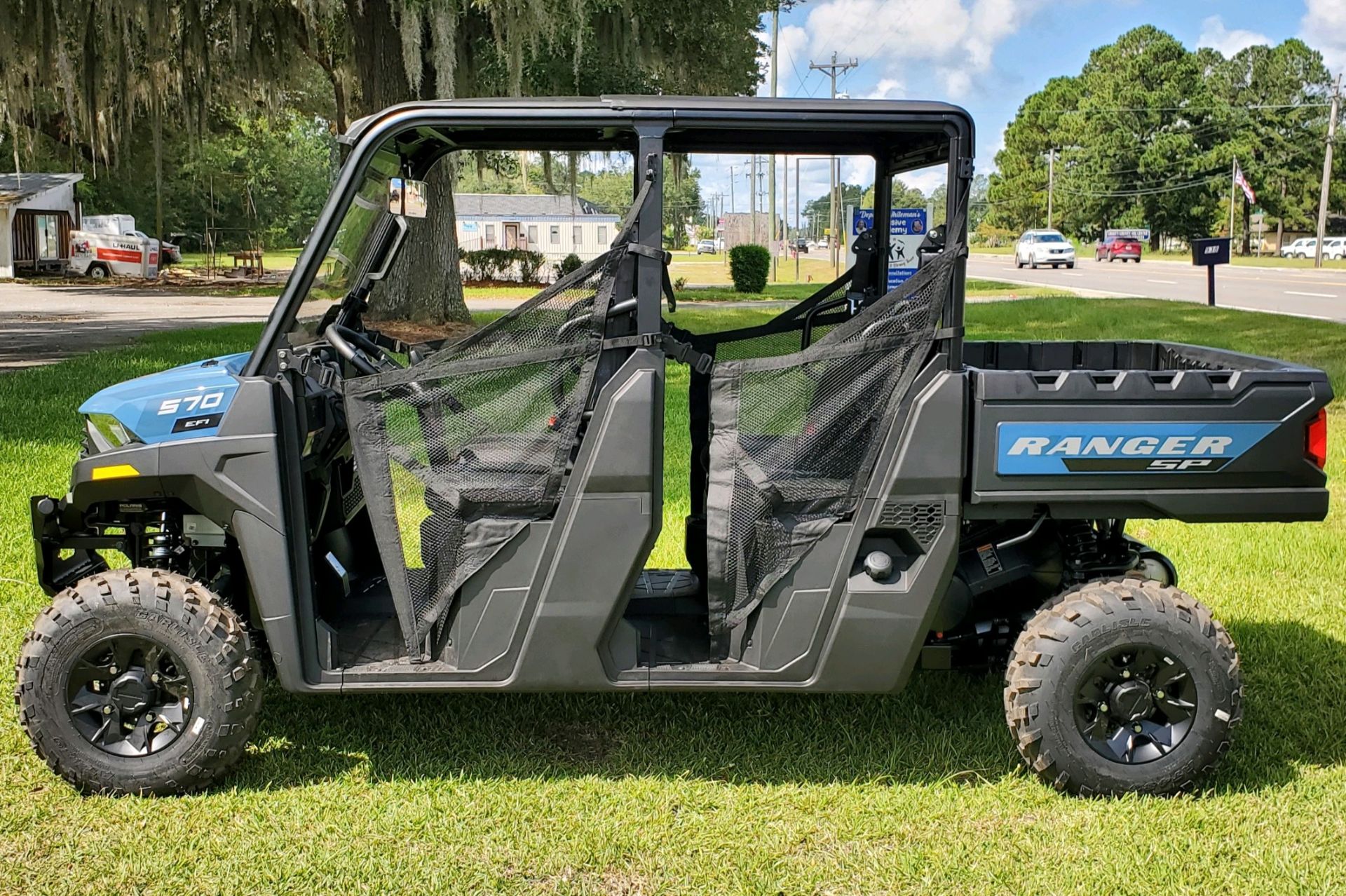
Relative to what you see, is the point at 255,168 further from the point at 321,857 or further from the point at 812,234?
the point at 321,857

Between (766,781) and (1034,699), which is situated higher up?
(1034,699)

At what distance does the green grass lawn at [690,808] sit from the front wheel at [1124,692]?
105mm

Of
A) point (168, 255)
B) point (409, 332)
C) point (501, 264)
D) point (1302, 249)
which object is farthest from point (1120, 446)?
point (1302, 249)

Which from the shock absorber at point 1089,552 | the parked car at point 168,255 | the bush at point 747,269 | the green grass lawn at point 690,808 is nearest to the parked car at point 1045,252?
the bush at point 747,269

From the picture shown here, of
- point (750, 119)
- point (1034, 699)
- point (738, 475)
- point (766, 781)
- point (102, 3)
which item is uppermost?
point (102, 3)

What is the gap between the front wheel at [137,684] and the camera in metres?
3.28

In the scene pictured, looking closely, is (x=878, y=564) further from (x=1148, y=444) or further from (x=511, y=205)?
(x=511, y=205)

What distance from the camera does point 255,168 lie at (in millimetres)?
59000

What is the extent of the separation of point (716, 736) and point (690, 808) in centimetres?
47

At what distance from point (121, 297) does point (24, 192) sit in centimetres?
1136

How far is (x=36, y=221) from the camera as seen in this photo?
34562 millimetres

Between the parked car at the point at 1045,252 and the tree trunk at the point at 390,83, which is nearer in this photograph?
the tree trunk at the point at 390,83

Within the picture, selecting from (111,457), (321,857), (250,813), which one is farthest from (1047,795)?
(111,457)

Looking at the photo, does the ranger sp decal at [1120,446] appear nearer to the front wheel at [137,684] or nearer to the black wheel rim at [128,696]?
the front wheel at [137,684]
